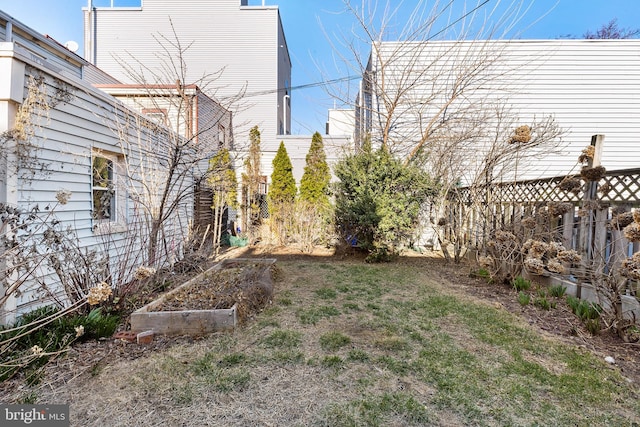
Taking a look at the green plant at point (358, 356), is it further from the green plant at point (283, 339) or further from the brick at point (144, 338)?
the brick at point (144, 338)

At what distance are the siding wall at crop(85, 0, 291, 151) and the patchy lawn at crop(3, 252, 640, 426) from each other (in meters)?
13.4

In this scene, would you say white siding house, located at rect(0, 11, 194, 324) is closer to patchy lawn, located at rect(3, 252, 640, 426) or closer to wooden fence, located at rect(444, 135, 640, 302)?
patchy lawn, located at rect(3, 252, 640, 426)

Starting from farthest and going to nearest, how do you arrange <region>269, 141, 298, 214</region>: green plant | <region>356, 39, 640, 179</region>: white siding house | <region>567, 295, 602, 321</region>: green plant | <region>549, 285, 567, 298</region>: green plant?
<region>269, 141, 298, 214</region>: green plant
<region>356, 39, 640, 179</region>: white siding house
<region>549, 285, 567, 298</region>: green plant
<region>567, 295, 602, 321</region>: green plant

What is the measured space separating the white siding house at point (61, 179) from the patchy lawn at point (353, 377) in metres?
0.96

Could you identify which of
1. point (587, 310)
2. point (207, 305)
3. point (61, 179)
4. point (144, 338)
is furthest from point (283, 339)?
point (61, 179)

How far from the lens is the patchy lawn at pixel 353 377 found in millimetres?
2051

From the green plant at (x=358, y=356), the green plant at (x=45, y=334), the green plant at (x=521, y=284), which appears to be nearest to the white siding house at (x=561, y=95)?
the green plant at (x=521, y=284)

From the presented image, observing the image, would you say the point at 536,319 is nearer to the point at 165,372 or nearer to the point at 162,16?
the point at 165,372

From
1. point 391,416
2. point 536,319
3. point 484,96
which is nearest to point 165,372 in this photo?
point 391,416

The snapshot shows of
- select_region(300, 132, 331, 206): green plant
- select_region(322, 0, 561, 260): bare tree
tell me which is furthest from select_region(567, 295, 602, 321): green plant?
select_region(300, 132, 331, 206): green plant

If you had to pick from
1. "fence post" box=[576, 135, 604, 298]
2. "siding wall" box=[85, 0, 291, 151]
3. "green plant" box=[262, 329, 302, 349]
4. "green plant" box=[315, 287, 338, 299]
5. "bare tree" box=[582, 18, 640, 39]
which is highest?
"bare tree" box=[582, 18, 640, 39]

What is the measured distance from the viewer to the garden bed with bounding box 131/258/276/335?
3234 mm

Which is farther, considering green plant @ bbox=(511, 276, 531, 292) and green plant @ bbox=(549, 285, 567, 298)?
green plant @ bbox=(511, 276, 531, 292)

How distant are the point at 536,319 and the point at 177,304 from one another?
13.4 ft
